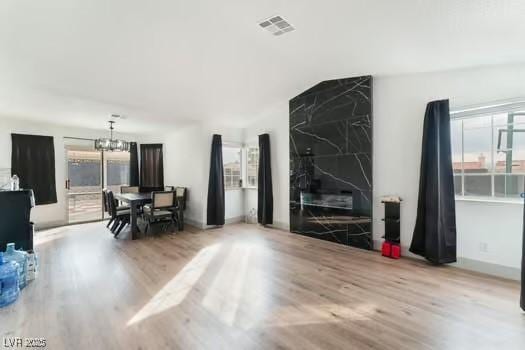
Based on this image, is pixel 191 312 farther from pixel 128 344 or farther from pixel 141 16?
pixel 141 16

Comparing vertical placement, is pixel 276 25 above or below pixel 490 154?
above

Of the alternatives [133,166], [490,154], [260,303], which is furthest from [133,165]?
[490,154]

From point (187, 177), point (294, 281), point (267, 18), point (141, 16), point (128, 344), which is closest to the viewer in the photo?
point (128, 344)

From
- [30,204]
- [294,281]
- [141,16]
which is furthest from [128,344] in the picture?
[141,16]

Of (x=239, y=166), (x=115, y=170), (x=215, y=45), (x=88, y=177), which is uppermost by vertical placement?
(x=215, y=45)

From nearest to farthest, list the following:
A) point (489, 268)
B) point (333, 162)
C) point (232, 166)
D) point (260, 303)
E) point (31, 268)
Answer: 1. point (260, 303)
2. point (31, 268)
3. point (489, 268)
4. point (333, 162)
5. point (232, 166)

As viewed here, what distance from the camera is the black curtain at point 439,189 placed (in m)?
3.10

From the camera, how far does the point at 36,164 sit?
5242mm

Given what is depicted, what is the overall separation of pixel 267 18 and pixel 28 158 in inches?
234

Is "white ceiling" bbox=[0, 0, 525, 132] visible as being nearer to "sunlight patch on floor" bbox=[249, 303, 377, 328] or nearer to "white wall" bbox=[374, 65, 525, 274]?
"white wall" bbox=[374, 65, 525, 274]

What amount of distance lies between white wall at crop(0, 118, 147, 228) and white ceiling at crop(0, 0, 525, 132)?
1.10 m

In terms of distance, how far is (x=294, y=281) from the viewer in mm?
2758

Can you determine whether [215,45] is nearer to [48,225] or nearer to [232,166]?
[232,166]

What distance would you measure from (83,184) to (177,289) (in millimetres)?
5135
